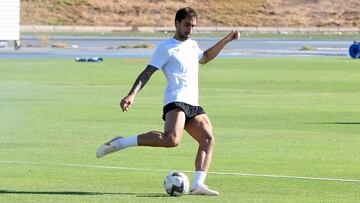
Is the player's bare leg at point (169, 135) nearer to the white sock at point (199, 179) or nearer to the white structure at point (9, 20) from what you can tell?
the white sock at point (199, 179)

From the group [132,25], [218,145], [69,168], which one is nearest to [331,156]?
[218,145]

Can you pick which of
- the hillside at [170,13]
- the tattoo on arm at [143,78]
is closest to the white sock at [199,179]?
the tattoo on arm at [143,78]

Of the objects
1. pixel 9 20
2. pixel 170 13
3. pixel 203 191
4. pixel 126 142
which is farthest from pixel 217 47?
pixel 170 13

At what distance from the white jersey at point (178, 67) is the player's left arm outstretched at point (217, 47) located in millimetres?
261

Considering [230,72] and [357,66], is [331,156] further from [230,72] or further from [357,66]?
[357,66]

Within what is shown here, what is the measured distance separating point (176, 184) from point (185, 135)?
24.1 ft

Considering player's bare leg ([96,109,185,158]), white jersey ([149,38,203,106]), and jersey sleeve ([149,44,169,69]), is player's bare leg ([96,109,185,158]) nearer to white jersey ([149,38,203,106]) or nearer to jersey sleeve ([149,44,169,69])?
white jersey ([149,38,203,106])

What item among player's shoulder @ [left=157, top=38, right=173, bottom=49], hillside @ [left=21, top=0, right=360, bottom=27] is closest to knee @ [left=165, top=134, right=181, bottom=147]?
player's shoulder @ [left=157, top=38, right=173, bottom=49]

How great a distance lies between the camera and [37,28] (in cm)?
10619

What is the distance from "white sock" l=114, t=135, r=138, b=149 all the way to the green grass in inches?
18.1

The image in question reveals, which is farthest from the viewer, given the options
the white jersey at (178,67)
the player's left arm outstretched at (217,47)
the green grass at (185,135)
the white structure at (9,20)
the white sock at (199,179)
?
the white structure at (9,20)

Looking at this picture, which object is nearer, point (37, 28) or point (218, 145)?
point (218, 145)

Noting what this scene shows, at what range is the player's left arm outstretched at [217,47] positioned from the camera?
1301 centimetres

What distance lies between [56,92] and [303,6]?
3641 inches
